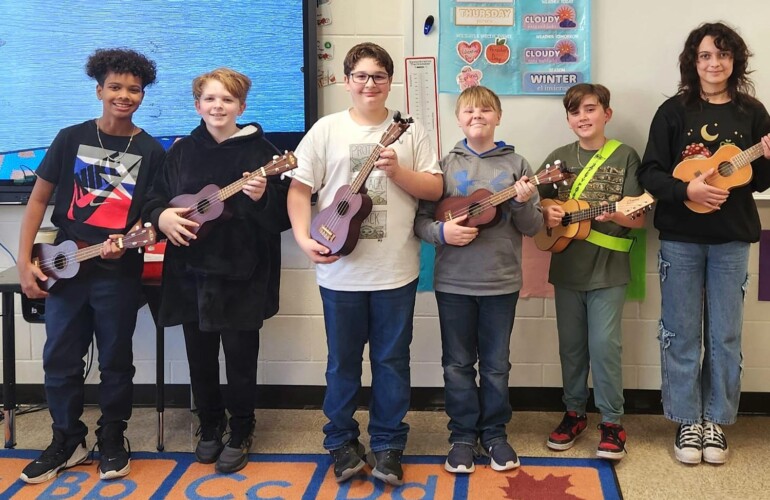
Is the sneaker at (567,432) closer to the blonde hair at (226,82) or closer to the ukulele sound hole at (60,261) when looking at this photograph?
the blonde hair at (226,82)

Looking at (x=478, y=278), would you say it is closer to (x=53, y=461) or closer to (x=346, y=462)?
(x=346, y=462)

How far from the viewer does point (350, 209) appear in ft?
6.25

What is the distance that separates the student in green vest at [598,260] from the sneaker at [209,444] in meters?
1.14

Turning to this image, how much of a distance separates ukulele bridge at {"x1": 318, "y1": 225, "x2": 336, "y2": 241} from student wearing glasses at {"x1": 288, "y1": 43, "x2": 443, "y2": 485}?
0.03m

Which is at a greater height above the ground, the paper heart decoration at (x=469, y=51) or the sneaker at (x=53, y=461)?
the paper heart decoration at (x=469, y=51)

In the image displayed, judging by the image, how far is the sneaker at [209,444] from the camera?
2.22 m

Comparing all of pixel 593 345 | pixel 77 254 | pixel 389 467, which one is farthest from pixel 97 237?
pixel 593 345

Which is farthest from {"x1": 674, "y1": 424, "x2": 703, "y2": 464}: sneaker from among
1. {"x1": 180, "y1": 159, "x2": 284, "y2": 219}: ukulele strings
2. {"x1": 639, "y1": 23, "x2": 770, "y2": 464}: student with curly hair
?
{"x1": 180, "y1": 159, "x2": 284, "y2": 219}: ukulele strings

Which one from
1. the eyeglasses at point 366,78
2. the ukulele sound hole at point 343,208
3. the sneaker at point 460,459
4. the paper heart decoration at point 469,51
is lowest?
the sneaker at point 460,459

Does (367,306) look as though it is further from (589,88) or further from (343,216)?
Answer: (589,88)

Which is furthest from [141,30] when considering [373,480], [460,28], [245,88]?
[373,480]

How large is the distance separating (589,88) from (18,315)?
2384mm

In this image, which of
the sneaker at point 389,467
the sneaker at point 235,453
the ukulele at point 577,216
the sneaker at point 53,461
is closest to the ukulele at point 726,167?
the ukulele at point 577,216

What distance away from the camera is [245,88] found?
210cm
